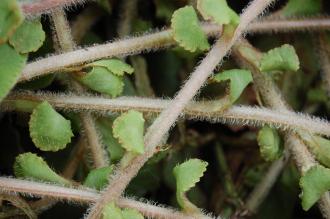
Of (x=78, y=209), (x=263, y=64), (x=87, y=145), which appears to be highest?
(x=263, y=64)

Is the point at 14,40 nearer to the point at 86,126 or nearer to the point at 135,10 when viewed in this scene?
the point at 86,126

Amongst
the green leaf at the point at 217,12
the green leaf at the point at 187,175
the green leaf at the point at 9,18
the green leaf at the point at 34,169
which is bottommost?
the green leaf at the point at 34,169

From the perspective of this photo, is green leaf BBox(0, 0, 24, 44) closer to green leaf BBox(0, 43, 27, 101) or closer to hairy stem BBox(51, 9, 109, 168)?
green leaf BBox(0, 43, 27, 101)

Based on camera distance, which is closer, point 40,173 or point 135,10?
point 40,173

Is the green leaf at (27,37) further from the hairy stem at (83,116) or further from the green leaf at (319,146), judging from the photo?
the green leaf at (319,146)

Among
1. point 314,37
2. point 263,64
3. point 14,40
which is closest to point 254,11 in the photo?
point 263,64

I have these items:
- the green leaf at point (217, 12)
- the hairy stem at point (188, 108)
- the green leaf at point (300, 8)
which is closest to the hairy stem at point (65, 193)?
the hairy stem at point (188, 108)
